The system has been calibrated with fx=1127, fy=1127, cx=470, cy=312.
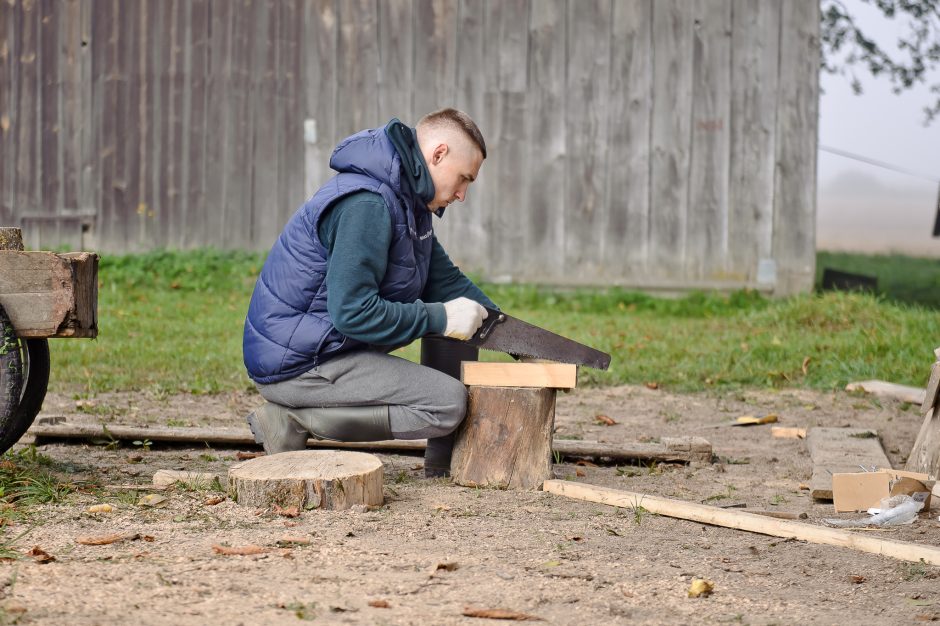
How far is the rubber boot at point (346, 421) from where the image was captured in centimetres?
425

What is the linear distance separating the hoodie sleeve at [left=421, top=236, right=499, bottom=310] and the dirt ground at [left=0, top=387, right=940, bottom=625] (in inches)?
29.3

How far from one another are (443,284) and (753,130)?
6307 mm

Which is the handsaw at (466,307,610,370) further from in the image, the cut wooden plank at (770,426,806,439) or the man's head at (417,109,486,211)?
the cut wooden plank at (770,426,806,439)

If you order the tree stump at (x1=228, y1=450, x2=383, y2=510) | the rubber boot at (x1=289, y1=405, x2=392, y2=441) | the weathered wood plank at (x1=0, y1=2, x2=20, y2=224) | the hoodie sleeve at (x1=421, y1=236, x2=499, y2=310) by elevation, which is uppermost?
the weathered wood plank at (x1=0, y1=2, x2=20, y2=224)

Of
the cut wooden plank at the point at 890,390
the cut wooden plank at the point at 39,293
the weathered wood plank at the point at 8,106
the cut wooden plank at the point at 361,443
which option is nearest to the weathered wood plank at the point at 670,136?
the cut wooden plank at the point at 890,390

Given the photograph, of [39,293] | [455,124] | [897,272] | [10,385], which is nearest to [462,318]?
[455,124]

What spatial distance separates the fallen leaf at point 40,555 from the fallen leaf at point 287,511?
2.52 feet

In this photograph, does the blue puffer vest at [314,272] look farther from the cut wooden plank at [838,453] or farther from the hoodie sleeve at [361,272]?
the cut wooden plank at [838,453]

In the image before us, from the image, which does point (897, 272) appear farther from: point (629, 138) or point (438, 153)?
point (438, 153)

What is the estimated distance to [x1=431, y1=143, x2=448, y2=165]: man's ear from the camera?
4156 mm

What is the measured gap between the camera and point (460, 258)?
1074cm

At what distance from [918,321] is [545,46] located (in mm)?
4210

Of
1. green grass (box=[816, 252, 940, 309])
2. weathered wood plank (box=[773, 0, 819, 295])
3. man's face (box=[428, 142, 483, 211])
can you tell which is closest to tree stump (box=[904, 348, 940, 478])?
man's face (box=[428, 142, 483, 211])

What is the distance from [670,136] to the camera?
34.1ft
